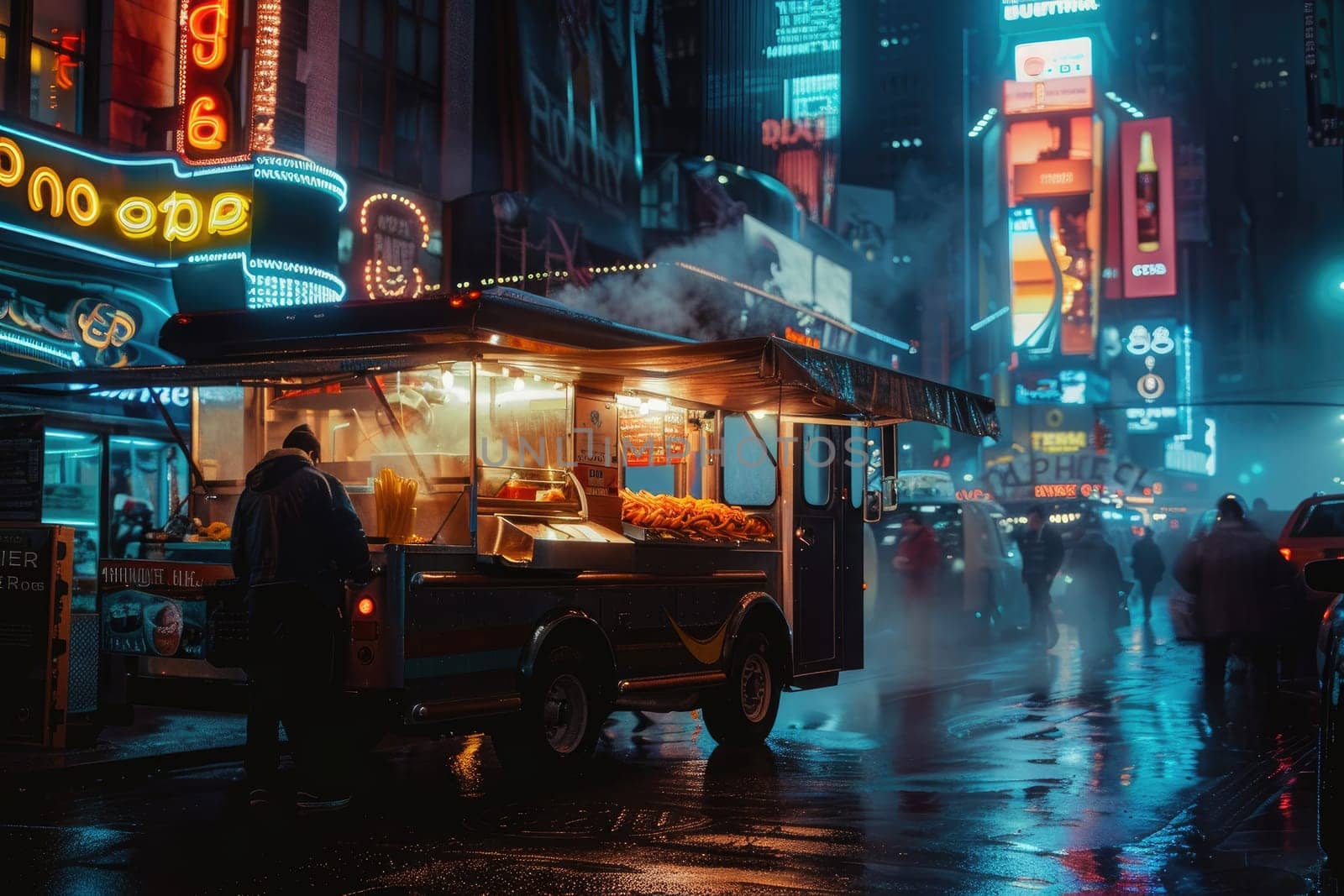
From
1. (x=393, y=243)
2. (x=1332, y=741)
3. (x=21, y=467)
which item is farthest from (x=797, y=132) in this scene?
(x=1332, y=741)

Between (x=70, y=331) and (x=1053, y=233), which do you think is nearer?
(x=70, y=331)

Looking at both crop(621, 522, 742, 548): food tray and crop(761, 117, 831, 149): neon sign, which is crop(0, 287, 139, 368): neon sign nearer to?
crop(621, 522, 742, 548): food tray

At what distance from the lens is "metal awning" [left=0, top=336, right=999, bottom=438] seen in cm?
771

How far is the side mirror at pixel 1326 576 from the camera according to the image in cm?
511

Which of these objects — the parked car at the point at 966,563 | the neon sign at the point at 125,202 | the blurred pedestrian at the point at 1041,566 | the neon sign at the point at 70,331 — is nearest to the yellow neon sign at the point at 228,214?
the neon sign at the point at 125,202

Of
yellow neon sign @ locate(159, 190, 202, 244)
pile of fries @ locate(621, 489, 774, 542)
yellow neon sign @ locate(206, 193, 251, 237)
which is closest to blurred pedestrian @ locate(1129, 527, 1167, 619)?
pile of fries @ locate(621, 489, 774, 542)

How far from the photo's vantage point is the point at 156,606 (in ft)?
25.9

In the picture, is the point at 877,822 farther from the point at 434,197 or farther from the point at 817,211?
the point at 817,211

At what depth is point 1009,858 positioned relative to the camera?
5887 mm

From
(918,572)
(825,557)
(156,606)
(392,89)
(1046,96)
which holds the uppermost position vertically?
(1046,96)

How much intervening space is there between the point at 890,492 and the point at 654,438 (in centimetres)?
190

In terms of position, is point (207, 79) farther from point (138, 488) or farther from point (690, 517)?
point (690, 517)

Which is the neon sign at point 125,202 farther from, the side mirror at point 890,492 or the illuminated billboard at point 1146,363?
the illuminated billboard at point 1146,363

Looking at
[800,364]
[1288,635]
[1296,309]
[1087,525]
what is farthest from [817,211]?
[1296,309]
